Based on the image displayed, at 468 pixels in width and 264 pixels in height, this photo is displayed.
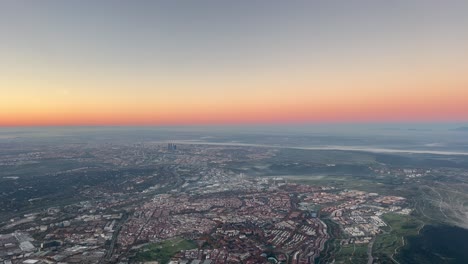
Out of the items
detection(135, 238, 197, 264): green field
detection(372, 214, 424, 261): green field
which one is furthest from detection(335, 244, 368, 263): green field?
detection(135, 238, 197, 264): green field

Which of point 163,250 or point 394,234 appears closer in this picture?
point 163,250

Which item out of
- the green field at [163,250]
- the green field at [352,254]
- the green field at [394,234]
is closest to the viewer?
the green field at [352,254]

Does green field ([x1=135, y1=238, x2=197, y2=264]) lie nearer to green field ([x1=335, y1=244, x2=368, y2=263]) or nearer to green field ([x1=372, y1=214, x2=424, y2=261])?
green field ([x1=335, y1=244, x2=368, y2=263])

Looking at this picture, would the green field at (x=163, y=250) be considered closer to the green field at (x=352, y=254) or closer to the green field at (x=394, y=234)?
the green field at (x=352, y=254)

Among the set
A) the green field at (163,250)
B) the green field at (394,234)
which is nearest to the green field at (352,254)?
the green field at (394,234)

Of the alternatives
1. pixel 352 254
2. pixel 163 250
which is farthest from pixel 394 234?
pixel 163 250

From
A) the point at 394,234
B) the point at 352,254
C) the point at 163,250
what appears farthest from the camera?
the point at 394,234

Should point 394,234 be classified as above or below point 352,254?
above

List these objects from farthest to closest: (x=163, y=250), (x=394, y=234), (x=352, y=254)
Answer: (x=394, y=234)
(x=163, y=250)
(x=352, y=254)

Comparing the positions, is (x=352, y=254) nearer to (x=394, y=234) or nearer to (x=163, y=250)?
(x=394, y=234)

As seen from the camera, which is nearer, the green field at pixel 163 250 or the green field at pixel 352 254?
the green field at pixel 352 254
